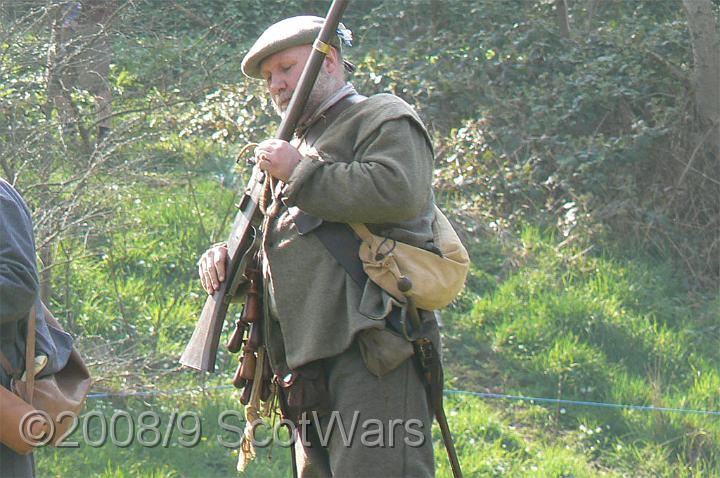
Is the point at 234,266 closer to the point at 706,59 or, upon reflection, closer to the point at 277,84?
the point at 277,84

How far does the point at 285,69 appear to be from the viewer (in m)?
3.70

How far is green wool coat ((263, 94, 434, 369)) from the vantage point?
341cm

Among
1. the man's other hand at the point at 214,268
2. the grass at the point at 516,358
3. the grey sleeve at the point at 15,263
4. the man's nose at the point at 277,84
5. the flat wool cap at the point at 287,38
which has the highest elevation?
the flat wool cap at the point at 287,38

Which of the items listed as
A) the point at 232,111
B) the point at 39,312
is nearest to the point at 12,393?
the point at 39,312

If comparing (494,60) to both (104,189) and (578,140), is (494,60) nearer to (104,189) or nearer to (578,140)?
(578,140)

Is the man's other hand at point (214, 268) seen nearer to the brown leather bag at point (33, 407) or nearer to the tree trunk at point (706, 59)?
the brown leather bag at point (33, 407)

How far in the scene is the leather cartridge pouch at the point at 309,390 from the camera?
3539 millimetres

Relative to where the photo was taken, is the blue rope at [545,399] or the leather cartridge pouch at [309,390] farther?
the blue rope at [545,399]

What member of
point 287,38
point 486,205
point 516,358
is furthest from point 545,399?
point 287,38

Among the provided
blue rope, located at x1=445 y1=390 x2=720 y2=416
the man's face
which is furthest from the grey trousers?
blue rope, located at x1=445 y1=390 x2=720 y2=416

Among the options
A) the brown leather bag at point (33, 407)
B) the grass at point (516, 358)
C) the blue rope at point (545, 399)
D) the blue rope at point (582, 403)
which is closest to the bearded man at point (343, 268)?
the brown leather bag at point (33, 407)

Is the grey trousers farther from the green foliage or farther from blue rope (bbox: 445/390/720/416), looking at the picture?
blue rope (bbox: 445/390/720/416)

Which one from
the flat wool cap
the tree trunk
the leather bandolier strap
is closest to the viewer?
the leather bandolier strap

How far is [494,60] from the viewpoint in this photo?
955cm
